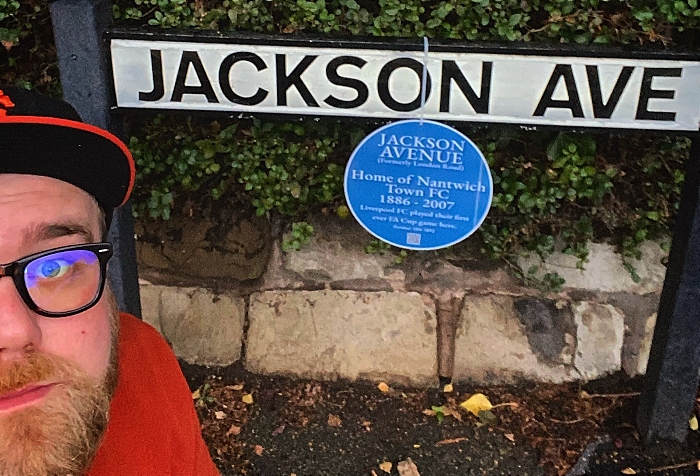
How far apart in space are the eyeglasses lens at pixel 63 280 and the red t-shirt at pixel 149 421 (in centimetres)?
36

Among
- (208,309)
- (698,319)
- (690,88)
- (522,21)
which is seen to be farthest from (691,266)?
(208,309)

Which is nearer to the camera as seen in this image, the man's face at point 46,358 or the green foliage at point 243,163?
the man's face at point 46,358

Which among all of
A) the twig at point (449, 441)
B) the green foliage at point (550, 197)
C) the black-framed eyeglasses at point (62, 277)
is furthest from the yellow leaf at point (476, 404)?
the black-framed eyeglasses at point (62, 277)

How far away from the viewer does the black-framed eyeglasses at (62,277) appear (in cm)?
122

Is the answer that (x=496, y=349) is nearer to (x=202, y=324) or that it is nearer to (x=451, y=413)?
(x=451, y=413)

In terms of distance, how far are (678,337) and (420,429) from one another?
102cm

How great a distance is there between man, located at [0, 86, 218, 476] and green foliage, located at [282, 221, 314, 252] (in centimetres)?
115

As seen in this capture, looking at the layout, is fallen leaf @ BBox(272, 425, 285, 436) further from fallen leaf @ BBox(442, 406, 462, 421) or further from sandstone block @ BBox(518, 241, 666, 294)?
sandstone block @ BBox(518, 241, 666, 294)

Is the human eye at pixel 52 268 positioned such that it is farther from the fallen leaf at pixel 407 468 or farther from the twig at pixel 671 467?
the twig at pixel 671 467

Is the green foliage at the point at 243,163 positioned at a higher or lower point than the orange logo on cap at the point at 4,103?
lower

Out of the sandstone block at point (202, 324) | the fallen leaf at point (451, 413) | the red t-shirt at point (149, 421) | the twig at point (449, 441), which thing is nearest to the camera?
the red t-shirt at point (149, 421)

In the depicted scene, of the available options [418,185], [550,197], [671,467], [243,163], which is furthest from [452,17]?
[671,467]

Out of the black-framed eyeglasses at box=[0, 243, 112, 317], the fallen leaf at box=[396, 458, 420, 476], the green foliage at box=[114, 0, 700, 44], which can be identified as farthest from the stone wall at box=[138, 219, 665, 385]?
the black-framed eyeglasses at box=[0, 243, 112, 317]

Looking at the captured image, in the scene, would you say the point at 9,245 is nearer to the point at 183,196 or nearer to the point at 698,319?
the point at 183,196
